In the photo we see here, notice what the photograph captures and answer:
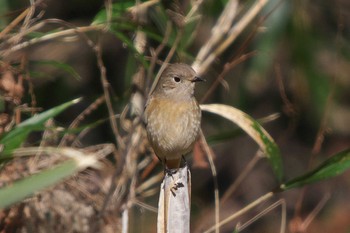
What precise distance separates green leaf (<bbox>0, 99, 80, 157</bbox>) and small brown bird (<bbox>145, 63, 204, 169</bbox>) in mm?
860

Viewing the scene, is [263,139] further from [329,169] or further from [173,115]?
[173,115]

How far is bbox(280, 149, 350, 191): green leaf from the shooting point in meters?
4.11

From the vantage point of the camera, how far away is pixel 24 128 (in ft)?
11.7

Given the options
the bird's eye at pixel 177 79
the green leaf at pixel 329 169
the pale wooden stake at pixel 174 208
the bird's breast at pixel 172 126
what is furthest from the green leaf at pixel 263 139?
the pale wooden stake at pixel 174 208

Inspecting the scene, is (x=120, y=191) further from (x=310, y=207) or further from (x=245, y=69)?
(x=310, y=207)

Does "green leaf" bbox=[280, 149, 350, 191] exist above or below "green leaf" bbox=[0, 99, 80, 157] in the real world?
below

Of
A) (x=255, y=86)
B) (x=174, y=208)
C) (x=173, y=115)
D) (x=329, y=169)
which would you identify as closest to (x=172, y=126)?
(x=173, y=115)

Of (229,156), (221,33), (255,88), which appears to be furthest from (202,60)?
(229,156)

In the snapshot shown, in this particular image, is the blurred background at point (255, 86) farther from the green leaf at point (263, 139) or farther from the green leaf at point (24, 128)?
the green leaf at point (24, 128)

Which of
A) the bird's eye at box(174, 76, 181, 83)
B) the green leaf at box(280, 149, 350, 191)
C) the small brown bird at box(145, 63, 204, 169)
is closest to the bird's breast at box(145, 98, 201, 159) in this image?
the small brown bird at box(145, 63, 204, 169)

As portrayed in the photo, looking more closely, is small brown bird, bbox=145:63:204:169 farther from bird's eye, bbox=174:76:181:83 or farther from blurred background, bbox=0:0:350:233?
blurred background, bbox=0:0:350:233

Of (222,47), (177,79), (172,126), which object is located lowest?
(172,126)

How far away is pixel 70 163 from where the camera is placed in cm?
290

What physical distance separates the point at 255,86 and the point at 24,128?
362 cm
